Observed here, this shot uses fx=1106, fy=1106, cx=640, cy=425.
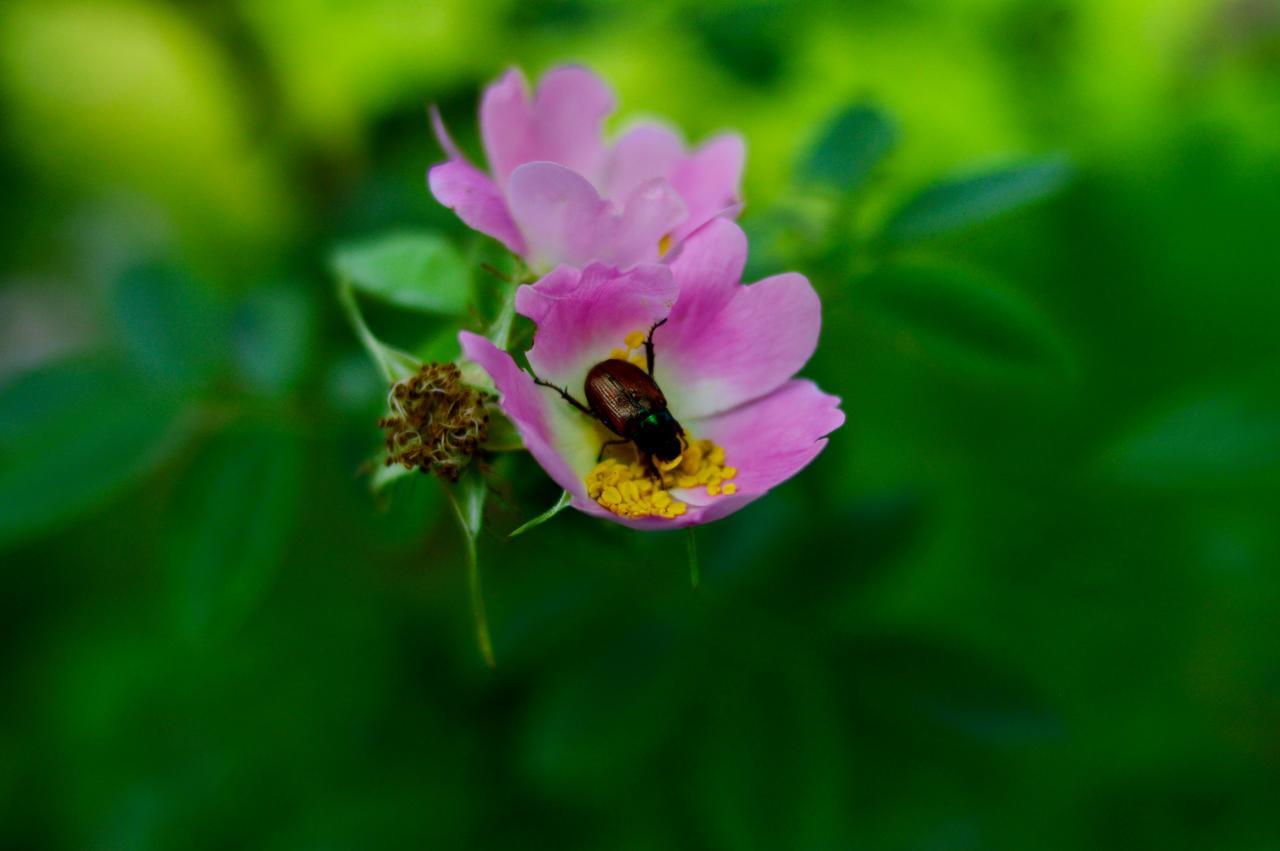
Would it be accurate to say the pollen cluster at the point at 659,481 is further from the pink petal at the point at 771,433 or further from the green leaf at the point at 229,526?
the green leaf at the point at 229,526

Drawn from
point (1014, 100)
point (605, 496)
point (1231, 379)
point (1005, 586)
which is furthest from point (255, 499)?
point (1014, 100)

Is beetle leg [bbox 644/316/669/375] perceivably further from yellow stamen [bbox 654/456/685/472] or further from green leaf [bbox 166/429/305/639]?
green leaf [bbox 166/429/305/639]

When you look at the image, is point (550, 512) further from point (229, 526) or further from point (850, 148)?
point (850, 148)

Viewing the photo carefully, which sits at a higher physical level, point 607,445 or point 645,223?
point 645,223

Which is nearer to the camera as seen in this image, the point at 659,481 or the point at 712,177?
the point at 659,481

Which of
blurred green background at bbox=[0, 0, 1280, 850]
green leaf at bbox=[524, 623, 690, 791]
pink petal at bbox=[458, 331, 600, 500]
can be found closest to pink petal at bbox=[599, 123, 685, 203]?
blurred green background at bbox=[0, 0, 1280, 850]

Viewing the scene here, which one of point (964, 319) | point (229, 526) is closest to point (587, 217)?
point (964, 319)

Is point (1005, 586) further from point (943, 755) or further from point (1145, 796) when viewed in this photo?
point (943, 755)
